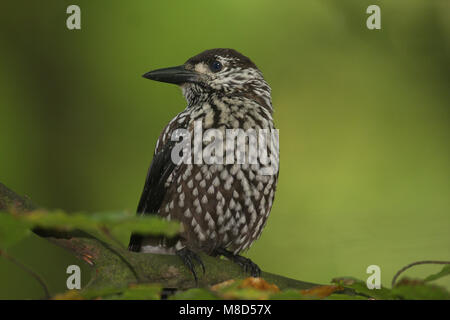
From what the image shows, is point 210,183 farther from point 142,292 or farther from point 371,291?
point 142,292

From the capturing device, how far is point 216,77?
494cm

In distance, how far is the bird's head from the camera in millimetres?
4895

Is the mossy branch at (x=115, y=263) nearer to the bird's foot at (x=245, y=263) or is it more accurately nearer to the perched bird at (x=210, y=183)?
the bird's foot at (x=245, y=263)

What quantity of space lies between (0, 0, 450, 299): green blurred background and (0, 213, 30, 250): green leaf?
450cm

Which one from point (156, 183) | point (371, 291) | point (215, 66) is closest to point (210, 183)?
point (156, 183)

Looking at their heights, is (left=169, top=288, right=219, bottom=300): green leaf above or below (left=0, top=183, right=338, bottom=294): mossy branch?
above

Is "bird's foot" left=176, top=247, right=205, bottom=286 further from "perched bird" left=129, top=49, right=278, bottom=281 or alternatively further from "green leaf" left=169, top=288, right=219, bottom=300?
"green leaf" left=169, top=288, right=219, bottom=300

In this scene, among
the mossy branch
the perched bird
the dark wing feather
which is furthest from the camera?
the dark wing feather

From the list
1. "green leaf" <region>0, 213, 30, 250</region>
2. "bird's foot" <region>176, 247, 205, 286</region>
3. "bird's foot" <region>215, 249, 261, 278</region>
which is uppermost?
"green leaf" <region>0, 213, 30, 250</region>

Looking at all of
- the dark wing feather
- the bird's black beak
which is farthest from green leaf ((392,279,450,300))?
the bird's black beak

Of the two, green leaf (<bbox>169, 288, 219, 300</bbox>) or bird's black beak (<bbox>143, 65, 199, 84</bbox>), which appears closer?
green leaf (<bbox>169, 288, 219, 300</bbox>)

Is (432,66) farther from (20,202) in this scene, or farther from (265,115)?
(20,202)

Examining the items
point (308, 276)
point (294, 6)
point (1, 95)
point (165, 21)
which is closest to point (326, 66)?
point (294, 6)

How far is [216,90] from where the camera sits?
16.0 ft
